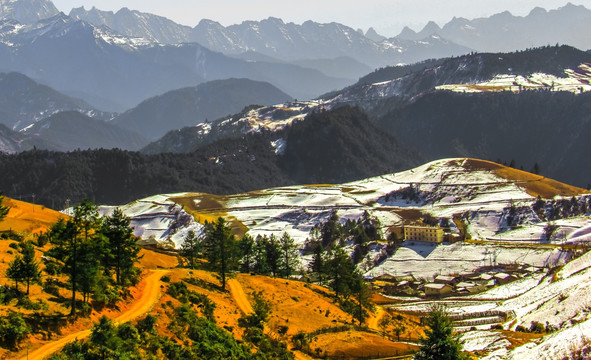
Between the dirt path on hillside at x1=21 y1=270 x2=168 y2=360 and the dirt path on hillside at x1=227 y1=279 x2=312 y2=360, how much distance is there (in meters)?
8.84

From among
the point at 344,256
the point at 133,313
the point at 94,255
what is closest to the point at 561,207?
the point at 344,256

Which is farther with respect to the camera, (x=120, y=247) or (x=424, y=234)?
(x=424, y=234)

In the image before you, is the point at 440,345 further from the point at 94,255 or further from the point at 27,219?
the point at 27,219

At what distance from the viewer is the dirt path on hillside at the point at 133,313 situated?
4694 cm

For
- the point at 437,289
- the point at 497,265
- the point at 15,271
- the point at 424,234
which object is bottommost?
the point at 437,289

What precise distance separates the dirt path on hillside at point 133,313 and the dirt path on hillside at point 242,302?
8842 millimetres

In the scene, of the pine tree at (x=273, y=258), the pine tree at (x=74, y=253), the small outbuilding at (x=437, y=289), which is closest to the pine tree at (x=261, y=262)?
the pine tree at (x=273, y=258)

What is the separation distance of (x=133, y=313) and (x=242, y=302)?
62.3ft

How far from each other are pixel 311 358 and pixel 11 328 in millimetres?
29664

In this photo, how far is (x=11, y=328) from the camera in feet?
153

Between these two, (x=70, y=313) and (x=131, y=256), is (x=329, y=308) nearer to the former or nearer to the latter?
(x=131, y=256)

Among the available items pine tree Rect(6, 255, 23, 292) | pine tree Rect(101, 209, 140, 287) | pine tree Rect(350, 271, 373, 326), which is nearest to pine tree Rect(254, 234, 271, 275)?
pine tree Rect(350, 271, 373, 326)

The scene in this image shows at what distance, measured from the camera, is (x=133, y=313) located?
5897 centimetres

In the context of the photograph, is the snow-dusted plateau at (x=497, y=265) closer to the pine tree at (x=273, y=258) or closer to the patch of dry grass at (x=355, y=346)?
the patch of dry grass at (x=355, y=346)
